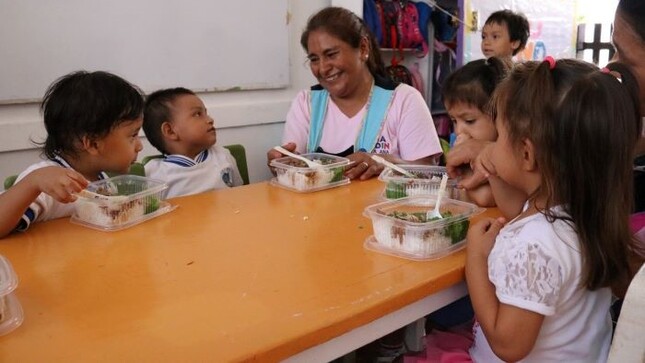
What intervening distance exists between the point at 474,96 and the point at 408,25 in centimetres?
261

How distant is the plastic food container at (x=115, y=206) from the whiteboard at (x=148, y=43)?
1.18 m

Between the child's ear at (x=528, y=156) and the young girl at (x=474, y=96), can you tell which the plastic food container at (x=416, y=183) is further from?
the child's ear at (x=528, y=156)

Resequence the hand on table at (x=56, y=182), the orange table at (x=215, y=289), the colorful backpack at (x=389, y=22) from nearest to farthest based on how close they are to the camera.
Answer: the orange table at (x=215, y=289)
the hand on table at (x=56, y=182)
the colorful backpack at (x=389, y=22)

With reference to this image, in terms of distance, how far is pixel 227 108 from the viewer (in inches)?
115

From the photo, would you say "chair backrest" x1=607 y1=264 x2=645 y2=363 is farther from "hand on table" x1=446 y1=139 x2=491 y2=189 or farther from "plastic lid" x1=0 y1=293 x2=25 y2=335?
"plastic lid" x1=0 y1=293 x2=25 y2=335

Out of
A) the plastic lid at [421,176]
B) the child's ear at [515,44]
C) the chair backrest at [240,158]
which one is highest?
the child's ear at [515,44]

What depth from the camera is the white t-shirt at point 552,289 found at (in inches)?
34.7

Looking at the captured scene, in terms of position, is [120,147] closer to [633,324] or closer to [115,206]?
[115,206]

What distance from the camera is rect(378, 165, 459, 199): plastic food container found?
1431 mm

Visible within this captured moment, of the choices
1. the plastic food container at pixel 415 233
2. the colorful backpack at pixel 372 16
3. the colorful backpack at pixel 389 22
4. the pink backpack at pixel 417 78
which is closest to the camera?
the plastic food container at pixel 415 233

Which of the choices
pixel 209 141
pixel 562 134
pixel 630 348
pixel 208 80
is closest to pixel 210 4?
pixel 208 80

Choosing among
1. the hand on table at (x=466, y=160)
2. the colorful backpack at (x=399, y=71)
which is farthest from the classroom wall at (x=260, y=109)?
the hand on table at (x=466, y=160)

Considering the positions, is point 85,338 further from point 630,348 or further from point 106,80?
point 106,80

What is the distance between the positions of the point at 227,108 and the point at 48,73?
0.90 meters
